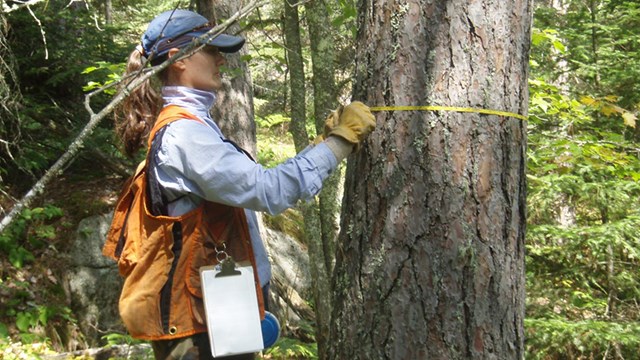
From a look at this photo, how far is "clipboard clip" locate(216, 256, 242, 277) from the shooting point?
2.38 metres

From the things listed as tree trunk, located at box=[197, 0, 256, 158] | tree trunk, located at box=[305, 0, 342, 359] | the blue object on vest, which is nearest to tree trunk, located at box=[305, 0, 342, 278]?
tree trunk, located at box=[305, 0, 342, 359]

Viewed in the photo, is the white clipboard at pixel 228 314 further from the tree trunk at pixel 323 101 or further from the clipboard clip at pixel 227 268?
the tree trunk at pixel 323 101

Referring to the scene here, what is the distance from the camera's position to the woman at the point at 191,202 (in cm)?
229

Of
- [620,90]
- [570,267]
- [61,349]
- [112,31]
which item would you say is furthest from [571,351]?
[112,31]

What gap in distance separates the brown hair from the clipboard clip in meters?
0.71

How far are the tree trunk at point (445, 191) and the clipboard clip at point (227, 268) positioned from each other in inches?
18.9

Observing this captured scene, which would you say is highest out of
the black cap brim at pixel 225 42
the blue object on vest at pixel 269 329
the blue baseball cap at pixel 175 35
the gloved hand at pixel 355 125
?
the blue baseball cap at pixel 175 35

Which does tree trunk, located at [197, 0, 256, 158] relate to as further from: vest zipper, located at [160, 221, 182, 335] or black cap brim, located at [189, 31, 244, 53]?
vest zipper, located at [160, 221, 182, 335]

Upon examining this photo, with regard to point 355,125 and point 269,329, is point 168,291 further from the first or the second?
point 355,125

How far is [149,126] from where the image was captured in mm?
2770

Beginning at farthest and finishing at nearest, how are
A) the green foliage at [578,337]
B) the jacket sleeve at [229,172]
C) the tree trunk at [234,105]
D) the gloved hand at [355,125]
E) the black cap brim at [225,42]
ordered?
1. the tree trunk at [234,105]
2. the green foliage at [578,337]
3. the black cap brim at [225,42]
4. the gloved hand at [355,125]
5. the jacket sleeve at [229,172]

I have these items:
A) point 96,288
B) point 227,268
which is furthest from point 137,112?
point 96,288

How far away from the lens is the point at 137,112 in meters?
2.77

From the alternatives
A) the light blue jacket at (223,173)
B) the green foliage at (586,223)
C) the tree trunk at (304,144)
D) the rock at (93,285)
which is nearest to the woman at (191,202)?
the light blue jacket at (223,173)
